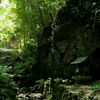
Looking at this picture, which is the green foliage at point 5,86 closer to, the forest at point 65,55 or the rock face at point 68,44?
the forest at point 65,55

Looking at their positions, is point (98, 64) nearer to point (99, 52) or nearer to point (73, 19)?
point (99, 52)

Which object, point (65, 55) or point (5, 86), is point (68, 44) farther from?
point (5, 86)

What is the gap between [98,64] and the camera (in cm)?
732

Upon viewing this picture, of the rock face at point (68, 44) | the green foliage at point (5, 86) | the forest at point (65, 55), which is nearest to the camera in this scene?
the green foliage at point (5, 86)

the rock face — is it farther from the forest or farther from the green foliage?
the green foliage

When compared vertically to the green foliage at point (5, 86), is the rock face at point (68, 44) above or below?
above

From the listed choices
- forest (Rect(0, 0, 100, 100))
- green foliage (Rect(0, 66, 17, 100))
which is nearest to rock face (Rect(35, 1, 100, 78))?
forest (Rect(0, 0, 100, 100))

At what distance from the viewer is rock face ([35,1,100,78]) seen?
25.5 ft

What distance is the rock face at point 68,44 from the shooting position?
25.5 feet

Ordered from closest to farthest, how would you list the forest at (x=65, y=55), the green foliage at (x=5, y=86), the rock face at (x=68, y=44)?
the green foliage at (x=5, y=86)
the forest at (x=65, y=55)
the rock face at (x=68, y=44)

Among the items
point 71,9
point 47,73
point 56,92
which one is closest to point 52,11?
point 71,9

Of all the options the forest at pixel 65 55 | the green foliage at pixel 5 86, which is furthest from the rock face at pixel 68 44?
the green foliage at pixel 5 86

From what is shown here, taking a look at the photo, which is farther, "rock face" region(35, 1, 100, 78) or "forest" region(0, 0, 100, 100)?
"rock face" region(35, 1, 100, 78)

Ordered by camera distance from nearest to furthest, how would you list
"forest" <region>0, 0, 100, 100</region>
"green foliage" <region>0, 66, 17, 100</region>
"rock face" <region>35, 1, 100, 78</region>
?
1. "green foliage" <region>0, 66, 17, 100</region>
2. "forest" <region>0, 0, 100, 100</region>
3. "rock face" <region>35, 1, 100, 78</region>
